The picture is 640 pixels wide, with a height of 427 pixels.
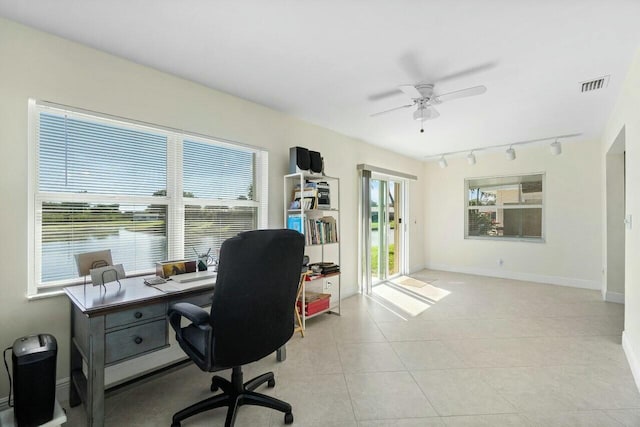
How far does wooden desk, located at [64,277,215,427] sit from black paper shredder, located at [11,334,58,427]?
16 centimetres

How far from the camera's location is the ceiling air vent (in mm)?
2516

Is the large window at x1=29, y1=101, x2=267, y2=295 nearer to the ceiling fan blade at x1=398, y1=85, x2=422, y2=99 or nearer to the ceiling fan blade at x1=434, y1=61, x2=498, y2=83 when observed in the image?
the ceiling fan blade at x1=398, y1=85, x2=422, y2=99

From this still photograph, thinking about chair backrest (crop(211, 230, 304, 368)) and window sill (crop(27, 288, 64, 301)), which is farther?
window sill (crop(27, 288, 64, 301))

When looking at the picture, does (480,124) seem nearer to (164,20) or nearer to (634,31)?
(634,31)

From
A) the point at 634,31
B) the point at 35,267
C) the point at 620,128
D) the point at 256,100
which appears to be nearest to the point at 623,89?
the point at 620,128

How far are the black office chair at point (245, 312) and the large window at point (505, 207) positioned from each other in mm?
5258

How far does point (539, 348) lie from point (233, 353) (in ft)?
9.00

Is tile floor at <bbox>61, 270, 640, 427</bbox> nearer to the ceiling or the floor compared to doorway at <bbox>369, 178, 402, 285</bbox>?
nearer to the floor

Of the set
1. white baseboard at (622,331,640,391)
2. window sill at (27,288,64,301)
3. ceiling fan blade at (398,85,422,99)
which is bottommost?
white baseboard at (622,331,640,391)

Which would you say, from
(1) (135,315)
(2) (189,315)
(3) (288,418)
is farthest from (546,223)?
(1) (135,315)

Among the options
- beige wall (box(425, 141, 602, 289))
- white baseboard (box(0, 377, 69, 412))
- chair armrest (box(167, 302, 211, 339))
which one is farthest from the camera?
beige wall (box(425, 141, 602, 289))

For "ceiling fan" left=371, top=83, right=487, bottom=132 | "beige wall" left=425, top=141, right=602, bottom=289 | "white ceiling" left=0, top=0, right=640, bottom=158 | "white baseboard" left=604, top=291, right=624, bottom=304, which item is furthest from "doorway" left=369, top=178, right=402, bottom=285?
"white baseboard" left=604, top=291, right=624, bottom=304

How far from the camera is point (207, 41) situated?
6.59 feet

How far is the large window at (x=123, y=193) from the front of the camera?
1.94 metres
